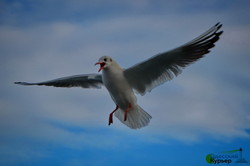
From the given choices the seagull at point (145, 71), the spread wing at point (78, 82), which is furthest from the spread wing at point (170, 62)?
the spread wing at point (78, 82)

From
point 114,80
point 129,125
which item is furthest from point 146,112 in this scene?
point 114,80

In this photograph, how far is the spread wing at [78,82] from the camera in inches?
209

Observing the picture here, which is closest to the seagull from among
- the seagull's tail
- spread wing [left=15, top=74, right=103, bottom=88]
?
the seagull's tail

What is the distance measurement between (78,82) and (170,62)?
138 centimetres

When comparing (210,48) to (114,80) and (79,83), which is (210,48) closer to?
(114,80)

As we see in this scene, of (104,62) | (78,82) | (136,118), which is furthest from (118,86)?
(78,82)

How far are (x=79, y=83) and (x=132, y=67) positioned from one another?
111 centimetres

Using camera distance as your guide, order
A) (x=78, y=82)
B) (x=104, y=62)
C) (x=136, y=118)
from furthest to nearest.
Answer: (x=78, y=82)
(x=136, y=118)
(x=104, y=62)

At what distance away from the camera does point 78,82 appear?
5516 millimetres

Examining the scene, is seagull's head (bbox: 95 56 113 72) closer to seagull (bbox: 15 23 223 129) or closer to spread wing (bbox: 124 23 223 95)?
seagull (bbox: 15 23 223 129)

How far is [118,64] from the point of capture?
4805mm

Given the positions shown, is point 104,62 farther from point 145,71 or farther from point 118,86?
point 145,71

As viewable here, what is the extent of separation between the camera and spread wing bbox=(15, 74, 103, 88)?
5.32 meters

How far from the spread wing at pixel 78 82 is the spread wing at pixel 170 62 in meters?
0.62
